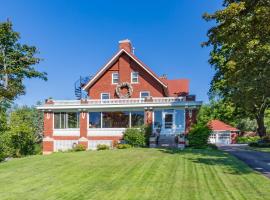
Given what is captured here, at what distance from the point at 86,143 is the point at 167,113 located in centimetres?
934

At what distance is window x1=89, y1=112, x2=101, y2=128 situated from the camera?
39.0 meters

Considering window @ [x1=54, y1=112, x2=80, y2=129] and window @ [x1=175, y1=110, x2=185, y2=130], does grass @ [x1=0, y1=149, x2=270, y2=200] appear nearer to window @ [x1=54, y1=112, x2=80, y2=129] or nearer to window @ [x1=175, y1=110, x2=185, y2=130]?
window @ [x1=175, y1=110, x2=185, y2=130]

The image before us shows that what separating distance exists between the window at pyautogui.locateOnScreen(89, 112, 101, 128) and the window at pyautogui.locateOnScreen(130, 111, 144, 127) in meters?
3.76

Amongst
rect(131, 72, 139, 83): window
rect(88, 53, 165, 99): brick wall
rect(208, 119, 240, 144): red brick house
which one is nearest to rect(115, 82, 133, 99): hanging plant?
rect(88, 53, 165, 99): brick wall

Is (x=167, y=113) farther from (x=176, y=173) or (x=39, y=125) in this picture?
(x=39, y=125)

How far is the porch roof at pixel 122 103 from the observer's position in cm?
3622

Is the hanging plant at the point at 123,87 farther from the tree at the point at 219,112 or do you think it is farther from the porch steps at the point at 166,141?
the tree at the point at 219,112

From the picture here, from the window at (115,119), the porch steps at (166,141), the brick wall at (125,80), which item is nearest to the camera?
the porch steps at (166,141)

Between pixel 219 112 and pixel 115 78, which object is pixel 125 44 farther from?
pixel 219 112

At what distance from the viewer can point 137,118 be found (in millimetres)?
38125

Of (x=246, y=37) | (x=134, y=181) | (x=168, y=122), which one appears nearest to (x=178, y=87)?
(x=168, y=122)

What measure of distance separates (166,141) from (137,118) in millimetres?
4220

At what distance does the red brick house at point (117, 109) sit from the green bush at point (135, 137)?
2282mm

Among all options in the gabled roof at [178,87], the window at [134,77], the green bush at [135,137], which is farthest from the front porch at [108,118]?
the gabled roof at [178,87]
